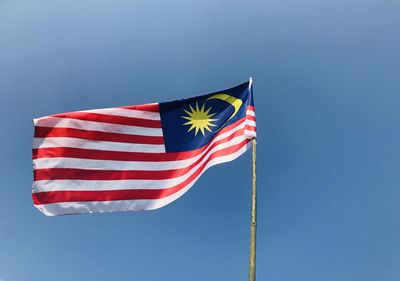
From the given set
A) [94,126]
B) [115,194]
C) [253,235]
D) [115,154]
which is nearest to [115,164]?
[115,154]

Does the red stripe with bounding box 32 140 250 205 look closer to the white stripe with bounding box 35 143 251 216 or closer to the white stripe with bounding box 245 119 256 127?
the white stripe with bounding box 35 143 251 216

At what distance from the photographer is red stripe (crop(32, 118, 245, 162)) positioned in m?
10.2

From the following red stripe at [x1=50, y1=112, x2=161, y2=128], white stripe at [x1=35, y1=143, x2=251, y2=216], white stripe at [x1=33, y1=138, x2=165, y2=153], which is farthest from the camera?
red stripe at [x1=50, y1=112, x2=161, y2=128]

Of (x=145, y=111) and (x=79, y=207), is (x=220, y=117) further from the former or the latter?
(x=79, y=207)

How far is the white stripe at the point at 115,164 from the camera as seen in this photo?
33.2 feet

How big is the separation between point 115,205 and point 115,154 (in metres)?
1.37

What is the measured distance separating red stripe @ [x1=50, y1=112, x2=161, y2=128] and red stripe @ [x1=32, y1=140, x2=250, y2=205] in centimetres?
176

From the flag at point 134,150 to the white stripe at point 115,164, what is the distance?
0.02 meters

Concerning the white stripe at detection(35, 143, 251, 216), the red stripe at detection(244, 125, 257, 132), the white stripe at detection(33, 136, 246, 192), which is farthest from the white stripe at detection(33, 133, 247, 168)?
the red stripe at detection(244, 125, 257, 132)

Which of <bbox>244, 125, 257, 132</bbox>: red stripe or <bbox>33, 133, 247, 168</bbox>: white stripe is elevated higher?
<bbox>244, 125, 257, 132</bbox>: red stripe

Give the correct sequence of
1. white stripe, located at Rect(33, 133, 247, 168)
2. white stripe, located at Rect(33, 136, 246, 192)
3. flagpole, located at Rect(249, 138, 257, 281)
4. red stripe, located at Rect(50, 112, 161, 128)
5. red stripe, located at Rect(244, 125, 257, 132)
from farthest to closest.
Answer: red stripe, located at Rect(50, 112, 161, 128)
white stripe, located at Rect(33, 133, 247, 168)
white stripe, located at Rect(33, 136, 246, 192)
red stripe, located at Rect(244, 125, 257, 132)
flagpole, located at Rect(249, 138, 257, 281)

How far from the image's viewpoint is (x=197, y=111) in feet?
36.2

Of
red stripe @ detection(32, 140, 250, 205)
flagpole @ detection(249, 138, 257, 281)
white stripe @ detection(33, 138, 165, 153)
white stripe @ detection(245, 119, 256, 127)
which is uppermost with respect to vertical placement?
white stripe @ detection(245, 119, 256, 127)

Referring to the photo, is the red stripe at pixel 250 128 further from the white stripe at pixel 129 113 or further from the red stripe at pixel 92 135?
the white stripe at pixel 129 113
